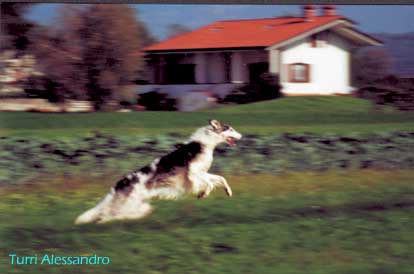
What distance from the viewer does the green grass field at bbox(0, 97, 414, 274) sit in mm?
7277

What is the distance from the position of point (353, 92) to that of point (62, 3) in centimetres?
315

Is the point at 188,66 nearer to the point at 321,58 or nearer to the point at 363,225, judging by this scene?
the point at 321,58

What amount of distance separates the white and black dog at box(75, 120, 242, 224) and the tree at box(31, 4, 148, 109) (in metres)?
0.86

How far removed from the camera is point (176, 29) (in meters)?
7.80

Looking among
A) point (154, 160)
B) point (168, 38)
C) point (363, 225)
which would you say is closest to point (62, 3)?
point (168, 38)

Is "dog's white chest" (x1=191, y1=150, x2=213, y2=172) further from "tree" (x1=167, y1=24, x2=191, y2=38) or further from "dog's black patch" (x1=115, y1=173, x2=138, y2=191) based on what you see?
"tree" (x1=167, y1=24, x2=191, y2=38)

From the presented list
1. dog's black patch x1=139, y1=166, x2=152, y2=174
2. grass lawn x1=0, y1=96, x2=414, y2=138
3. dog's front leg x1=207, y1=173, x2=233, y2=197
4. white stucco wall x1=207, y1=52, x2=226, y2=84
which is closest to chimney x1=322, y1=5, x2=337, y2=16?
grass lawn x1=0, y1=96, x2=414, y2=138

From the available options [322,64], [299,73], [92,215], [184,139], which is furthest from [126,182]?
[322,64]

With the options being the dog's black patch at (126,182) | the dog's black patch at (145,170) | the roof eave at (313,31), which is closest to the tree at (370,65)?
the roof eave at (313,31)

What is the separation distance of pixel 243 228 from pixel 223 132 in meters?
1.01

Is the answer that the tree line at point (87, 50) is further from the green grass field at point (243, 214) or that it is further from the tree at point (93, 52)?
the green grass field at point (243, 214)

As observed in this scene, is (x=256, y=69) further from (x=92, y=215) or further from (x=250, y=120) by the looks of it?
(x=92, y=215)

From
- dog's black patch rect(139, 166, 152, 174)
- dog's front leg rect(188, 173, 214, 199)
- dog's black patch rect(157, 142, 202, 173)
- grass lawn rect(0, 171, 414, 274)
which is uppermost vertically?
dog's black patch rect(157, 142, 202, 173)

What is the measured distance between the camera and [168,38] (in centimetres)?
793
